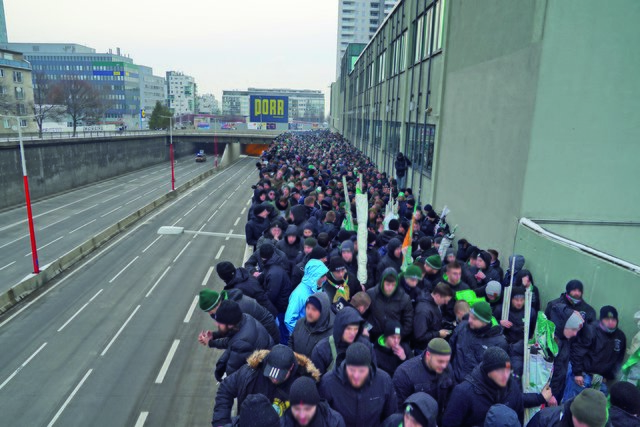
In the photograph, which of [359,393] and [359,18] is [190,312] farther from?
[359,18]

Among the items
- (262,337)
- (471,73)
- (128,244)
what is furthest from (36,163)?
(262,337)

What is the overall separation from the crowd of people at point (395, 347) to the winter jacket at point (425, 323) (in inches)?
0.6

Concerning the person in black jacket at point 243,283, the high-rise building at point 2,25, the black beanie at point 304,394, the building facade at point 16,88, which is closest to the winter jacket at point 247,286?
the person in black jacket at point 243,283

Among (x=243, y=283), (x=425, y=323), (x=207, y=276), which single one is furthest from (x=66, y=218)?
(x=425, y=323)

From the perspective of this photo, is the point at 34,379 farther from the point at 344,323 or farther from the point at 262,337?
the point at 344,323

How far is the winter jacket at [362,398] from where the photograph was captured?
4.16 metres

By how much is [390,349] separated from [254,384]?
165 centimetres

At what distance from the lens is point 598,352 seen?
19.4 ft

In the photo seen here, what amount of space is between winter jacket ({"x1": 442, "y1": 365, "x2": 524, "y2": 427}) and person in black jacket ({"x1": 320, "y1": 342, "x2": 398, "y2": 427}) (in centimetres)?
56

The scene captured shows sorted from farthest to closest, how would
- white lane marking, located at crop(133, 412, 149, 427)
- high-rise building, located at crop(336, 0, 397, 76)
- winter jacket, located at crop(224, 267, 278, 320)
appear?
high-rise building, located at crop(336, 0, 397, 76) → white lane marking, located at crop(133, 412, 149, 427) → winter jacket, located at crop(224, 267, 278, 320)

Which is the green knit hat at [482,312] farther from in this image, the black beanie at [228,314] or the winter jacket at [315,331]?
the black beanie at [228,314]

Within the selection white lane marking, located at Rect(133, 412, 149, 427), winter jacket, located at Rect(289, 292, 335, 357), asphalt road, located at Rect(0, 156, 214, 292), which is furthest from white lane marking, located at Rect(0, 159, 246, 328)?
winter jacket, located at Rect(289, 292, 335, 357)

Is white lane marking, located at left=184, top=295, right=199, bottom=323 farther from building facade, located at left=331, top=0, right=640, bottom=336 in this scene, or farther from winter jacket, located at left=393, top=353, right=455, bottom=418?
winter jacket, located at left=393, top=353, right=455, bottom=418

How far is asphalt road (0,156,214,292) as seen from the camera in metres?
23.4
